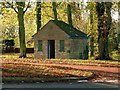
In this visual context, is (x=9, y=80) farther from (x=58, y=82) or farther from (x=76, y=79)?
(x=76, y=79)

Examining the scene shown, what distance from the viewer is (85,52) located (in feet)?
125

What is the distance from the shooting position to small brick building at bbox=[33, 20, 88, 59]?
36438 millimetres

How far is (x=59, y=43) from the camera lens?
36.8 metres

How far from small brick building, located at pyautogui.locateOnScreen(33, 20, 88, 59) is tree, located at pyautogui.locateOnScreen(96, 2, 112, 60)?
2.63 meters

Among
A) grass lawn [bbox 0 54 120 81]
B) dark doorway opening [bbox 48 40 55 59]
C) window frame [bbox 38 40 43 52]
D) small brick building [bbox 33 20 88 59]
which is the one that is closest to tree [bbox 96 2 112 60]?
small brick building [bbox 33 20 88 59]

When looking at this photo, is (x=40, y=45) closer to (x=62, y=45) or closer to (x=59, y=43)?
(x=59, y=43)

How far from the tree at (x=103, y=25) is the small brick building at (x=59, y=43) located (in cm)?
263

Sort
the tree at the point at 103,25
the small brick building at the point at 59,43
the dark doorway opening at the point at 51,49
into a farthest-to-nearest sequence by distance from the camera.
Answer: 1. the dark doorway opening at the point at 51,49
2. the small brick building at the point at 59,43
3. the tree at the point at 103,25

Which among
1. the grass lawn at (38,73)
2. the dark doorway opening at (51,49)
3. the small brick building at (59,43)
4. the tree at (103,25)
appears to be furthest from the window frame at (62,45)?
the grass lawn at (38,73)

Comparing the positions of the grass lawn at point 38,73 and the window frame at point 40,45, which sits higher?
the window frame at point 40,45

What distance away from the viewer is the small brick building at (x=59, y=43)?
36438 millimetres

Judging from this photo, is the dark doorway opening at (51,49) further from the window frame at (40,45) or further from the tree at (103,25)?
the tree at (103,25)

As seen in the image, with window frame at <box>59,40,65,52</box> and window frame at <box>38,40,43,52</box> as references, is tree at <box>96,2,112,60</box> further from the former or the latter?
window frame at <box>38,40,43,52</box>

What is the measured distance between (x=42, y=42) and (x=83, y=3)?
772cm
